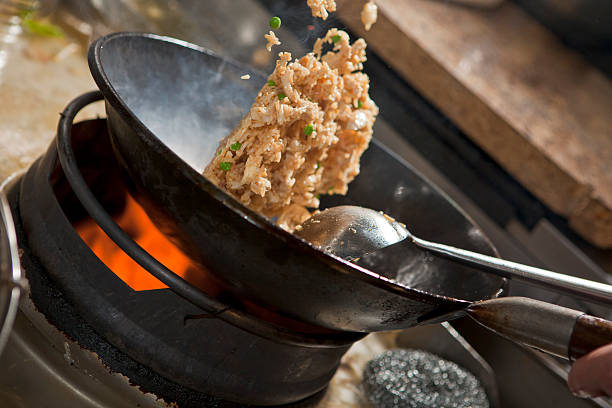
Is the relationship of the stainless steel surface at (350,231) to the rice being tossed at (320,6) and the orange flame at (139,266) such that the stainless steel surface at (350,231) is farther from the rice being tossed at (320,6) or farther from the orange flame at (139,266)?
the rice being tossed at (320,6)

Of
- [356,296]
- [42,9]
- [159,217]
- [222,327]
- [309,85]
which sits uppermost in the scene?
[309,85]

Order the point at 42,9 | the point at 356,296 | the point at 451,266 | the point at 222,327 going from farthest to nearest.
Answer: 1. the point at 42,9
2. the point at 451,266
3. the point at 222,327
4. the point at 356,296

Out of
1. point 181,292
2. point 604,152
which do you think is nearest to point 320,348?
point 181,292

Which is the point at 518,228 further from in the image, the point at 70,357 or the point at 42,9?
the point at 42,9

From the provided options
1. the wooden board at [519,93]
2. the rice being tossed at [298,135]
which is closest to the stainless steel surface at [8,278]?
the rice being tossed at [298,135]

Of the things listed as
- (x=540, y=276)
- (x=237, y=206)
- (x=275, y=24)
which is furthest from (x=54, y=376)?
(x=540, y=276)

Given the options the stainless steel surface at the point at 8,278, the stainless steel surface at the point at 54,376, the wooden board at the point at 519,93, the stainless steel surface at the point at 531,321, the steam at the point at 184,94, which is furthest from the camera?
the wooden board at the point at 519,93

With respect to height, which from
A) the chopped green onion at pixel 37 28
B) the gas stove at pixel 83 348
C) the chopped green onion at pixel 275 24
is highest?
the chopped green onion at pixel 275 24
